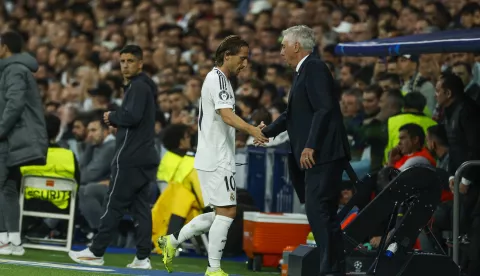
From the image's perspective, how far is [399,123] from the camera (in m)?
14.1

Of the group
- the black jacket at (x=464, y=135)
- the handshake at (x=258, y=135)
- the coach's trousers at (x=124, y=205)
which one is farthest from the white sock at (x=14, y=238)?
the black jacket at (x=464, y=135)

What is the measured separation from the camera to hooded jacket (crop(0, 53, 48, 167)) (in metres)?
13.2

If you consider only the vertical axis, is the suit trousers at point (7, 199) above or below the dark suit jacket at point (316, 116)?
below

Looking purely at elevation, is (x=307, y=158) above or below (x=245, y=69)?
below

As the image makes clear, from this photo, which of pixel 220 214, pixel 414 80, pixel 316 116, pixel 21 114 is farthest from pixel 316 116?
pixel 414 80

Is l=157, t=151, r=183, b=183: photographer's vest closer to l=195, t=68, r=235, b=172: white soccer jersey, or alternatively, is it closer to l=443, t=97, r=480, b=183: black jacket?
l=443, t=97, r=480, b=183: black jacket

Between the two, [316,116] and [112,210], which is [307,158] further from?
[112,210]

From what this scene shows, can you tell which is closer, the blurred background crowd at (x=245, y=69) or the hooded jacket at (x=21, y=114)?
the hooded jacket at (x=21, y=114)

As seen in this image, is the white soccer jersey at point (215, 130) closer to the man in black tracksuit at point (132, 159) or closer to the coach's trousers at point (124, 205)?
the man in black tracksuit at point (132, 159)

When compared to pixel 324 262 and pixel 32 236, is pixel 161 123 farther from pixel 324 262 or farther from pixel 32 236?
pixel 324 262

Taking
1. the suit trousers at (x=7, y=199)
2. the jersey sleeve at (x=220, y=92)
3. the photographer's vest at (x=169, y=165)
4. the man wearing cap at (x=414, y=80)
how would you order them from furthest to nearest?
the man wearing cap at (x=414, y=80) < the photographer's vest at (x=169, y=165) < the suit trousers at (x=7, y=199) < the jersey sleeve at (x=220, y=92)

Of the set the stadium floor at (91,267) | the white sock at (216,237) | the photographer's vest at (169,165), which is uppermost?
the photographer's vest at (169,165)

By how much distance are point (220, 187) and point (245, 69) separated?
7.15 metres

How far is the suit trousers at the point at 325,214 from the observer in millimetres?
10375
